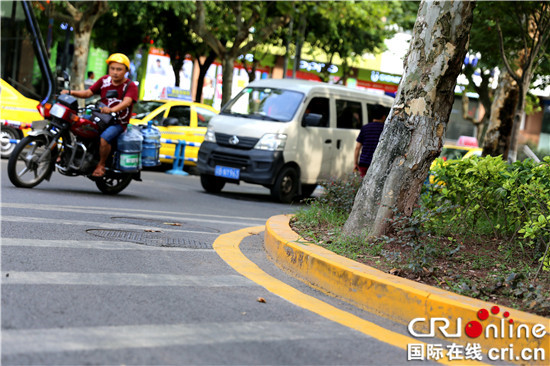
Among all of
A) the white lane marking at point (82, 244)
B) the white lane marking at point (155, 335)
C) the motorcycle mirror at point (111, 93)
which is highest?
the motorcycle mirror at point (111, 93)

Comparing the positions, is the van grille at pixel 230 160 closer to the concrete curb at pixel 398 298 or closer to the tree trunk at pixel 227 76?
the concrete curb at pixel 398 298

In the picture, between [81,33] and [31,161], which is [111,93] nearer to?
[31,161]

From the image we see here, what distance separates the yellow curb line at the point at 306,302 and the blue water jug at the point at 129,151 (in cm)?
353

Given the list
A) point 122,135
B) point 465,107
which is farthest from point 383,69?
point 122,135

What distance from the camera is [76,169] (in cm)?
1072

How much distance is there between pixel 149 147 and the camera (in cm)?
1171

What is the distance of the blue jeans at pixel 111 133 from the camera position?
35.4ft

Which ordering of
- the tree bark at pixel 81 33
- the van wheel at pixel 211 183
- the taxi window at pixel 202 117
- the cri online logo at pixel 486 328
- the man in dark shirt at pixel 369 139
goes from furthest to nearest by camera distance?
the tree bark at pixel 81 33, the taxi window at pixel 202 117, the van wheel at pixel 211 183, the man in dark shirt at pixel 369 139, the cri online logo at pixel 486 328

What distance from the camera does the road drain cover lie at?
7352mm

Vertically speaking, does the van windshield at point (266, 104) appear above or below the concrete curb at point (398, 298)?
above

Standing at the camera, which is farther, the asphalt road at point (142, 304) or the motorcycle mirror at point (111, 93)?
the motorcycle mirror at point (111, 93)

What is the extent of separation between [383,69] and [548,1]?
33.1 meters

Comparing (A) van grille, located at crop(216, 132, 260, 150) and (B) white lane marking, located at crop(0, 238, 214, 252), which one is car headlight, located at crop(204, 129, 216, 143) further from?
(B) white lane marking, located at crop(0, 238, 214, 252)

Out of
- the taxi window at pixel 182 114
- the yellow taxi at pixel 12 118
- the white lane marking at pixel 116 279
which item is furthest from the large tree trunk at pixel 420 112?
the taxi window at pixel 182 114
